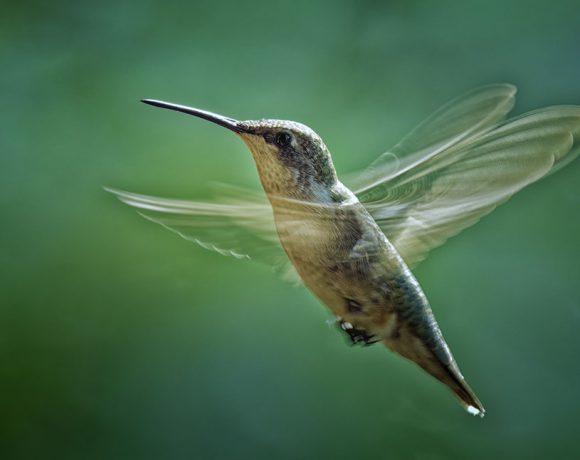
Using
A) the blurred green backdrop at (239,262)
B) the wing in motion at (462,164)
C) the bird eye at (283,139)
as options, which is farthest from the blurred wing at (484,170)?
the blurred green backdrop at (239,262)

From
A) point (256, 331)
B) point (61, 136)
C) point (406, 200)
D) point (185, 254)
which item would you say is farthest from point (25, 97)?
point (406, 200)

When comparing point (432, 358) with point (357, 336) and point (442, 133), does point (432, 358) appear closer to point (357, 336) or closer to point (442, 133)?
point (357, 336)

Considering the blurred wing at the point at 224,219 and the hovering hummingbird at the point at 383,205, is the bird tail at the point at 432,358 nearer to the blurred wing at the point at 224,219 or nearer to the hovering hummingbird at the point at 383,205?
the hovering hummingbird at the point at 383,205

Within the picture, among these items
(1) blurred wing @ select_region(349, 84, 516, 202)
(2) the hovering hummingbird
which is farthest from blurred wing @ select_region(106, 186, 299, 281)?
(1) blurred wing @ select_region(349, 84, 516, 202)

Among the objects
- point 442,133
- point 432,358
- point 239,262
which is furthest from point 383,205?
point 239,262

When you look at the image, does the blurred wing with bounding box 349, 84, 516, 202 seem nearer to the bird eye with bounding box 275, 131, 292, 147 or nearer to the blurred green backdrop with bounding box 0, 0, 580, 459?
the bird eye with bounding box 275, 131, 292, 147

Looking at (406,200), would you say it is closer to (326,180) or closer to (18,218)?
(326,180)
